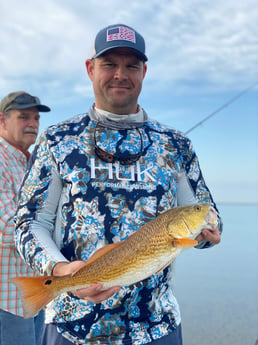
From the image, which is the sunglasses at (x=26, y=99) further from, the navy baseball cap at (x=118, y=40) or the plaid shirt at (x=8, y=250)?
the navy baseball cap at (x=118, y=40)

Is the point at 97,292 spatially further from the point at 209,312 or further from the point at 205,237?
the point at 209,312

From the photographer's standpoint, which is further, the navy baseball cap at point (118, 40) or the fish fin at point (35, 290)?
the navy baseball cap at point (118, 40)

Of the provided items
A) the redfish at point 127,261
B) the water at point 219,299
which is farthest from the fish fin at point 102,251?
the water at point 219,299

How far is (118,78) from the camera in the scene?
2.22 metres

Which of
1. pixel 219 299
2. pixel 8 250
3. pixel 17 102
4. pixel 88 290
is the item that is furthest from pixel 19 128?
pixel 219 299

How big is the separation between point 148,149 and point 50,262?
3.14ft

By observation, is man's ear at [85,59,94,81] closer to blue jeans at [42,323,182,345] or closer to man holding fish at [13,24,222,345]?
man holding fish at [13,24,222,345]

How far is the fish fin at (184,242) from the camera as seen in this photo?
185cm

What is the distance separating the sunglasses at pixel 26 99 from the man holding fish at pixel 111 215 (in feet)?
7.88

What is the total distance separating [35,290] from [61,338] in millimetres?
441

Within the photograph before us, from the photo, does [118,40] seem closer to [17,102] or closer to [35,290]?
[35,290]

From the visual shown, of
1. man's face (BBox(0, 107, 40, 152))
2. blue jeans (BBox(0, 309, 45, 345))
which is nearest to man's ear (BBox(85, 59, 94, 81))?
man's face (BBox(0, 107, 40, 152))

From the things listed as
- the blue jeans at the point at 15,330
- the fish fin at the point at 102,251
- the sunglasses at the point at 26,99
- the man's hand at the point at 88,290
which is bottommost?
the blue jeans at the point at 15,330

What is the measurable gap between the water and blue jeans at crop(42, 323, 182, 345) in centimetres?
493
